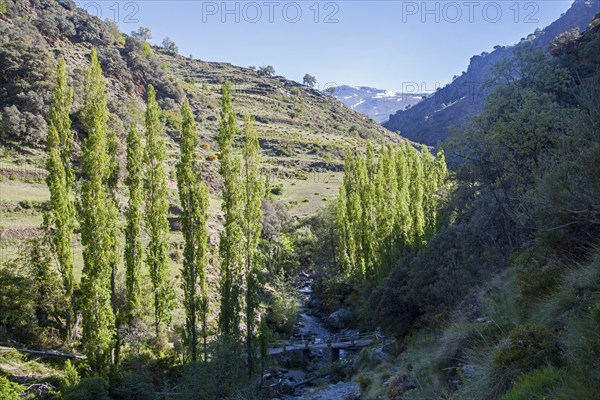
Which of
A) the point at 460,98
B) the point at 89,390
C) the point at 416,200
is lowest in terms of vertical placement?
the point at 89,390

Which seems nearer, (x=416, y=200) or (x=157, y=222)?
(x=157, y=222)

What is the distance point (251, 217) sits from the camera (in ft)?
66.7

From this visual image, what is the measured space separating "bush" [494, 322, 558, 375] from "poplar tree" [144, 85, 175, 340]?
17.8 metres

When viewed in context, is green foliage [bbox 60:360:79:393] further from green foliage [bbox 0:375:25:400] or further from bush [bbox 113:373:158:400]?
bush [bbox 113:373:158:400]

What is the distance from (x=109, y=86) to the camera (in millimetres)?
68000

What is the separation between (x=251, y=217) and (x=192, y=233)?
117 inches

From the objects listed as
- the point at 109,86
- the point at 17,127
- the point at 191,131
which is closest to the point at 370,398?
the point at 191,131

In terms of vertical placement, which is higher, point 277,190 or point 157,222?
point 277,190

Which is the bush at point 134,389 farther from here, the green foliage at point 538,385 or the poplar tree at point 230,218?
the green foliage at point 538,385

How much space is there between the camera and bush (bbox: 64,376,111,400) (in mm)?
13984

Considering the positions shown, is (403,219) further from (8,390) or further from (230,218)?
(8,390)

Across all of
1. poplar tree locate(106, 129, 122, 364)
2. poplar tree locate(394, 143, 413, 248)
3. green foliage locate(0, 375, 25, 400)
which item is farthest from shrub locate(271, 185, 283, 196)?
green foliage locate(0, 375, 25, 400)

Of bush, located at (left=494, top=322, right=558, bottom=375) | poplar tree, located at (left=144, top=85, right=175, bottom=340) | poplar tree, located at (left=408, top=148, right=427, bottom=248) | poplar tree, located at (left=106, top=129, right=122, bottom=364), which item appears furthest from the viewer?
poplar tree, located at (left=408, top=148, right=427, bottom=248)

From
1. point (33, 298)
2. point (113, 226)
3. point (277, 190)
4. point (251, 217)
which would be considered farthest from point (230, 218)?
point (277, 190)
